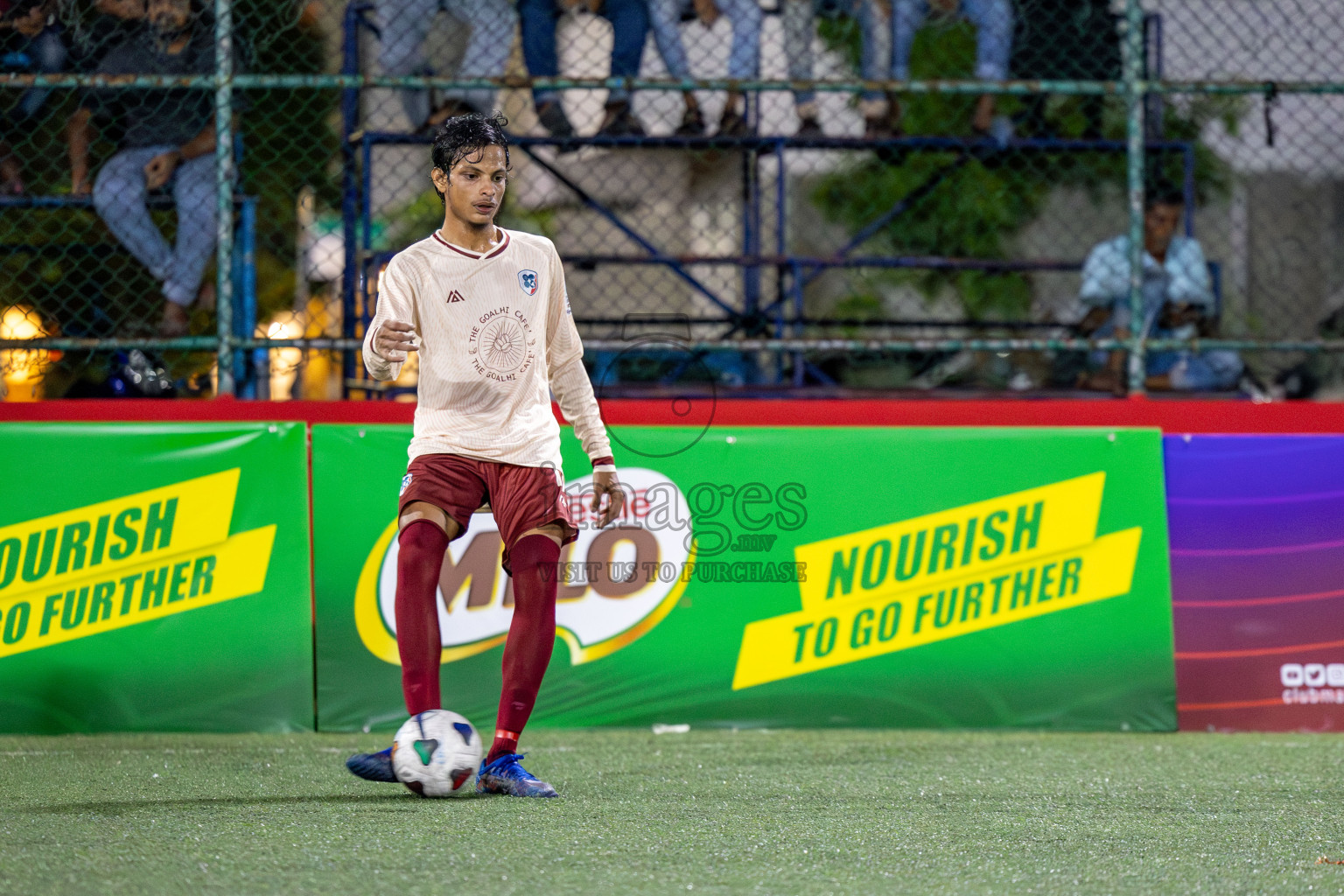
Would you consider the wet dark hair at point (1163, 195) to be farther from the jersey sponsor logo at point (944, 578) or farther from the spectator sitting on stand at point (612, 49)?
the spectator sitting on stand at point (612, 49)

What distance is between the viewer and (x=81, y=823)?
3.37 metres

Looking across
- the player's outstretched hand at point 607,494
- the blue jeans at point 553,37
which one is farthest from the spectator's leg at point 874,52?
the player's outstretched hand at point 607,494

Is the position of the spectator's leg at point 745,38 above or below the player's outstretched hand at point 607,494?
above

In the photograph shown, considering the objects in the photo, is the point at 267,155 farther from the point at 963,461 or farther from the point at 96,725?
the point at 963,461

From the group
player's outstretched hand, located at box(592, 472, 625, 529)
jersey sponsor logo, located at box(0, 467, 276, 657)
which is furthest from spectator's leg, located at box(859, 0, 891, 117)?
jersey sponsor logo, located at box(0, 467, 276, 657)

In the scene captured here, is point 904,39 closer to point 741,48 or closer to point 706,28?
point 741,48

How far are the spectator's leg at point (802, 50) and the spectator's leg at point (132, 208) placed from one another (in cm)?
277

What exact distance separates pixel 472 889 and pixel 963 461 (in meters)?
3.25

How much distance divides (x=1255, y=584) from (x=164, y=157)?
4492 millimetres

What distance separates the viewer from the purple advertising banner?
546 cm

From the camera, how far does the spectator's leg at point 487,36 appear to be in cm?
616

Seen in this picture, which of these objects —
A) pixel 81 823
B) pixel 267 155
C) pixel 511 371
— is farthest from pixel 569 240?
pixel 81 823

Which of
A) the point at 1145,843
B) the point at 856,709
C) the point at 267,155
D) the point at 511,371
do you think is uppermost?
the point at 267,155

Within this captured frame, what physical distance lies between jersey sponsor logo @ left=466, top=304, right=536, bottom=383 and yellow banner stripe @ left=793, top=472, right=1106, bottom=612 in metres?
1.77
